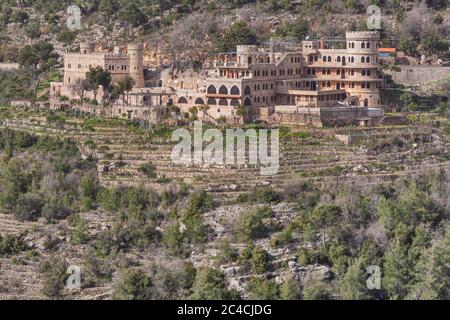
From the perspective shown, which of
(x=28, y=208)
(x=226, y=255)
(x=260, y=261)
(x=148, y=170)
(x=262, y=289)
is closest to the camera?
(x=262, y=289)

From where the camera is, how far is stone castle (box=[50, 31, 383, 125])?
203 feet

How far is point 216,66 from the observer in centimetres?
6394

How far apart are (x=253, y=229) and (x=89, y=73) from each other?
14978 millimetres

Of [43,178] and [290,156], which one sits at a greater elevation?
[290,156]

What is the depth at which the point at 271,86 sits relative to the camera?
209ft

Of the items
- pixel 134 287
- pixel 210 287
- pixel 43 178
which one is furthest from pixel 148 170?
pixel 210 287

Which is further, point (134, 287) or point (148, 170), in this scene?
point (148, 170)

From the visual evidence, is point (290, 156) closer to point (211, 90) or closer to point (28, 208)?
point (211, 90)

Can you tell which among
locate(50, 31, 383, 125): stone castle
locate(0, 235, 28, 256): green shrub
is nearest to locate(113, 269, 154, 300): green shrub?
locate(0, 235, 28, 256): green shrub

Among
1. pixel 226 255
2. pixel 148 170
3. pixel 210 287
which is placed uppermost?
pixel 148 170

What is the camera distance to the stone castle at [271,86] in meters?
61.8

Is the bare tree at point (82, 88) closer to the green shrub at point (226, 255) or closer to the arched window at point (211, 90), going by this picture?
the arched window at point (211, 90)

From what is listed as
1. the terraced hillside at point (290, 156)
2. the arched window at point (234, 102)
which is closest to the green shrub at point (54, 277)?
the terraced hillside at point (290, 156)
